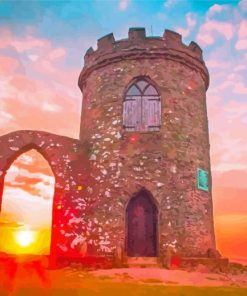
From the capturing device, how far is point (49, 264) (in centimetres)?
1028

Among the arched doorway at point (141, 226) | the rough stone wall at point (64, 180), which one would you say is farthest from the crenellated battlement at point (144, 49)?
the arched doorway at point (141, 226)

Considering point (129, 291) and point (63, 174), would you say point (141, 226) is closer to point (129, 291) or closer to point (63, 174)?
point (63, 174)

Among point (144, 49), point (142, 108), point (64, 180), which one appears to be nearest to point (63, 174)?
point (64, 180)

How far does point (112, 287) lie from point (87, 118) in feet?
33.5

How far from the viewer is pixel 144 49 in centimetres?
1259

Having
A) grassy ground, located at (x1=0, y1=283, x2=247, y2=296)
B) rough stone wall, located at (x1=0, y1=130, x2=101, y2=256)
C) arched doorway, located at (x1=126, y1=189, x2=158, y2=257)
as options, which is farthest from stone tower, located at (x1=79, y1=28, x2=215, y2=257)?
grassy ground, located at (x1=0, y1=283, x2=247, y2=296)

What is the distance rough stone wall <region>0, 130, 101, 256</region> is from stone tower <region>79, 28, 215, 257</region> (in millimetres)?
421

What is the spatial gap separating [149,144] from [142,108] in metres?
1.51

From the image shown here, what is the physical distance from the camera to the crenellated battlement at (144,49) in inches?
496

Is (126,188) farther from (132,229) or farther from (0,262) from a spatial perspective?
(0,262)

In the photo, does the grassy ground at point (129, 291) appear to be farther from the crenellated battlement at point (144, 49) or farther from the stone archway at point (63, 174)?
the crenellated battlement at point (144, 49)

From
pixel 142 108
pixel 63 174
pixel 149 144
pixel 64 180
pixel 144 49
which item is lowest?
pixel 64 180

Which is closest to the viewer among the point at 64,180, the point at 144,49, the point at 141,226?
the point at 141,226

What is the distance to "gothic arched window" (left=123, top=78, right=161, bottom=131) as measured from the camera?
1211 cm
